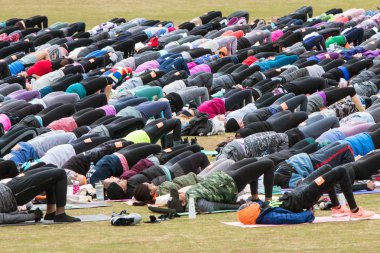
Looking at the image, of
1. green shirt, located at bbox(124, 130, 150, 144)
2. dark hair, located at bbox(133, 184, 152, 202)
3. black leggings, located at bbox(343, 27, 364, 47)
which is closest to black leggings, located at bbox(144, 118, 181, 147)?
green shirt, located at bbox(124, 130, 150, 144)

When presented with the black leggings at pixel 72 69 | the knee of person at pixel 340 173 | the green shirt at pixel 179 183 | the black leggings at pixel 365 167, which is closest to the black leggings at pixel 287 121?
the green shirt at pixel 179 183

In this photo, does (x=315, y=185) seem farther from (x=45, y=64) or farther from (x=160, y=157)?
(x=45, y=64)

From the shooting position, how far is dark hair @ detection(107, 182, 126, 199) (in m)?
17.0

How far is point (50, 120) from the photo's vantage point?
71.3ft

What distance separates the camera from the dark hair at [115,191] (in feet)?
55.8

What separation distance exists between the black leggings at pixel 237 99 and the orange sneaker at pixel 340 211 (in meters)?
9.71

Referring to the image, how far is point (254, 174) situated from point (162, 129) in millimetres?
4483

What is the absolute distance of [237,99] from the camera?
2431 cm

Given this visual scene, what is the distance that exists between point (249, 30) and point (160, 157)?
58.2 ft

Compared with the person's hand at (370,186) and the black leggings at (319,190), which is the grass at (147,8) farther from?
the black leggings at (319,190)

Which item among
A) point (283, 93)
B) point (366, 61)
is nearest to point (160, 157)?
point (283, 93)

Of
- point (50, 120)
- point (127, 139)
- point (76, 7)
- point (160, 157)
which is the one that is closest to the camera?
point (160, 157)

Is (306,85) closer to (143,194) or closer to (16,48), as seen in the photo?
(143,194)

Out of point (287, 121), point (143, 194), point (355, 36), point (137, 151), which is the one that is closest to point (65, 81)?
point (287, 121)
